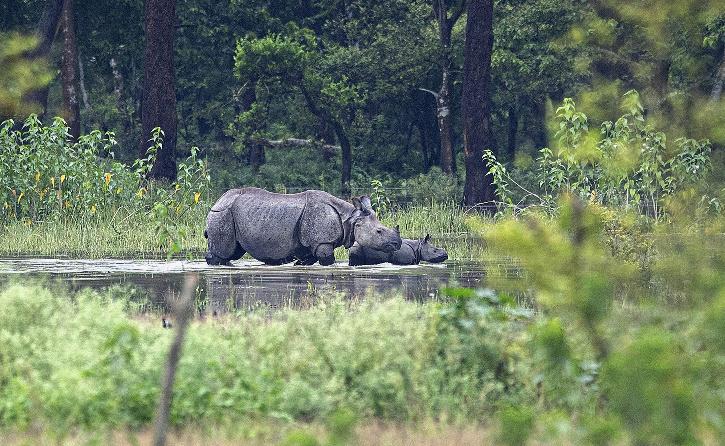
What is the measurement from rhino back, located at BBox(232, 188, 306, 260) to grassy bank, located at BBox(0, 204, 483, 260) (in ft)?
6.07

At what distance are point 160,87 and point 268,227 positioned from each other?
45.7 ft

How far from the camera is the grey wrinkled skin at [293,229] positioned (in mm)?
19688

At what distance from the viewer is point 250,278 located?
1745 centimetres

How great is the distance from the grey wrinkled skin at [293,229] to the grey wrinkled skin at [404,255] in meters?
0.22

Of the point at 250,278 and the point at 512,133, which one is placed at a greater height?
the point at 512,133

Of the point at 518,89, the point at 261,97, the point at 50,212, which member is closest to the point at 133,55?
the point at 261,97

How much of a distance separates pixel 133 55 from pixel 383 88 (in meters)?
9.51

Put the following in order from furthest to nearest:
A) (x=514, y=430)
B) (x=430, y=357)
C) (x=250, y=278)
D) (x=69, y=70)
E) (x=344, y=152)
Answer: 1. (x=344, y=152)
2. (x=69, y=70)
3. (x=250, y=278)
4. (x=430, y=357)
5. (x=514, y=430)

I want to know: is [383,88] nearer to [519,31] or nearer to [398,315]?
[519,31]

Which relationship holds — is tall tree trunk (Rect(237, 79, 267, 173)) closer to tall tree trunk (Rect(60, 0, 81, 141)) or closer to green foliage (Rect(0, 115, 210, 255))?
tall tree trunk (Rect(60, 0, 81, 141))

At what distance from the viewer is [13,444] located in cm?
698

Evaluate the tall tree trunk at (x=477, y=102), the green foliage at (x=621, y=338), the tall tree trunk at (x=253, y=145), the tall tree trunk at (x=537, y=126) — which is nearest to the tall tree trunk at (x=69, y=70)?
the tall tree trunk at (x=253, y=145)

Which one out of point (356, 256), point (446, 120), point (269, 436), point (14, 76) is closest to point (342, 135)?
→ point (446, 120)

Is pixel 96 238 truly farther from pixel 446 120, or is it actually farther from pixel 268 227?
pixel 446 120
